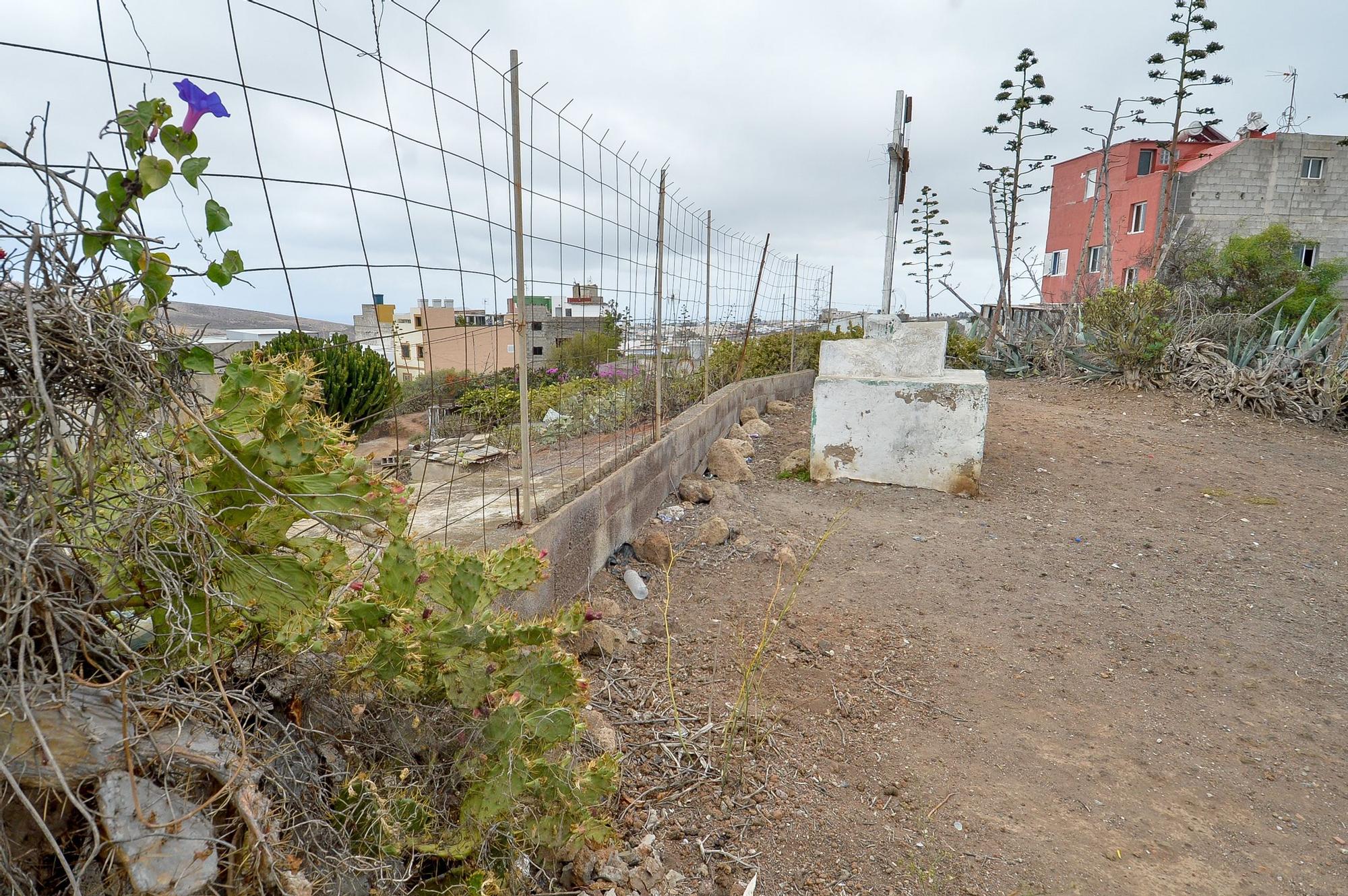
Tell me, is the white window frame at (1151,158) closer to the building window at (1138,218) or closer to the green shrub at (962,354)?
the building window at (1138,218)

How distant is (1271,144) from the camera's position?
67.6ft

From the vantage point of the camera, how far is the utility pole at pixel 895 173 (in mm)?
Answer: 11648

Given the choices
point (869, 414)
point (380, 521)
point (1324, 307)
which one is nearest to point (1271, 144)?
point (1324, 307)

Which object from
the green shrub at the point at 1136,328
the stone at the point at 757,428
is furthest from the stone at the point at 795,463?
the green shrub at the point at 1136,328

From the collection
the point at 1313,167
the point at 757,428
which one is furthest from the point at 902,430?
the point at 1313,167

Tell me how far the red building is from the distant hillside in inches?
777

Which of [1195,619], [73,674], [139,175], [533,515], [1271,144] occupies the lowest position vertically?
[1195,619]

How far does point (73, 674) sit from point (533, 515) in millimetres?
2360

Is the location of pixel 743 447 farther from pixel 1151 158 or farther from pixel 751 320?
pixel 1151 158

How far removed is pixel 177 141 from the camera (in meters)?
1.22

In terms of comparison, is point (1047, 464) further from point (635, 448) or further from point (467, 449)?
point (467, 449)

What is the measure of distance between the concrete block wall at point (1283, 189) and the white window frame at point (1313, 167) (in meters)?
Answer: 0.06

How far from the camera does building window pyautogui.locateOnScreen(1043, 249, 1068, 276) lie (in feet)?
92.9

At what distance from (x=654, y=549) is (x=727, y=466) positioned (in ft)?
7.49
